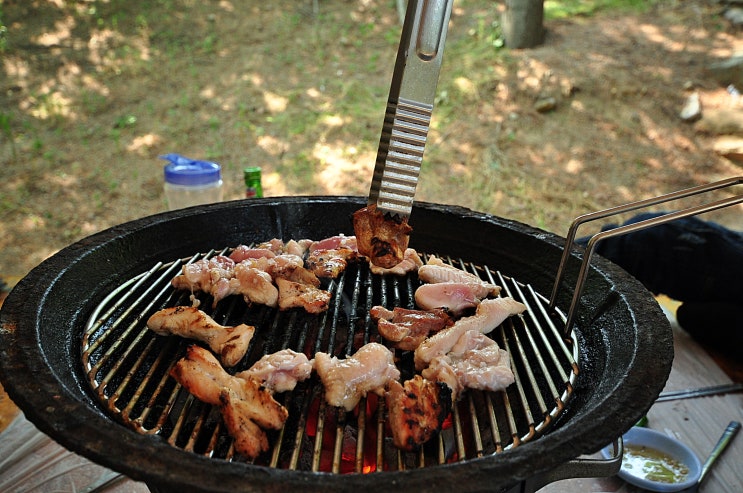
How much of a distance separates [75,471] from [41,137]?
735 cm

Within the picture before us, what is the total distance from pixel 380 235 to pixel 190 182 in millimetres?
2275

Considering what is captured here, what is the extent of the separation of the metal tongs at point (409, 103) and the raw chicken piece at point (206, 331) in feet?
2.34

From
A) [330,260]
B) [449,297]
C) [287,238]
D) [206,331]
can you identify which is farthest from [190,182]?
[449,297]

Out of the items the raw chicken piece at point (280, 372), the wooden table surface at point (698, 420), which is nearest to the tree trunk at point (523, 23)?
the wooden table surface at point (698, 420)

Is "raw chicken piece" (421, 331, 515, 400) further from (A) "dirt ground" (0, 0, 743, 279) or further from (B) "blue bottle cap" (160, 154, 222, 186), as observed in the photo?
(A) "dirt ground" (0, 0, 743, 279)

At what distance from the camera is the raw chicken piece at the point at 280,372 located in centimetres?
188

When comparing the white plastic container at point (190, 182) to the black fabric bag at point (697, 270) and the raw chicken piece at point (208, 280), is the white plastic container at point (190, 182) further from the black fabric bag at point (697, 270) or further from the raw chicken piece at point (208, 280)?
the black fabric bag at point (697, 270)

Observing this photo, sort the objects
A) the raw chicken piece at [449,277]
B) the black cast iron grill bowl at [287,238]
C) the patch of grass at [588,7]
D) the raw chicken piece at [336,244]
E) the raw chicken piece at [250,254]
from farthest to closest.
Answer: the patch of grass at [588,7] < the raw chicken piece at [336,244] < the raw chicken piece at [250,254] < the raw chicken piece at [449,277] < the black cast iron grill bowl at [287,238]

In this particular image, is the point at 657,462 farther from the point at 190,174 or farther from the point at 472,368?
the point at 190,174

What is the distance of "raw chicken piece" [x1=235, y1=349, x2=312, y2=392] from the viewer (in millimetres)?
1878

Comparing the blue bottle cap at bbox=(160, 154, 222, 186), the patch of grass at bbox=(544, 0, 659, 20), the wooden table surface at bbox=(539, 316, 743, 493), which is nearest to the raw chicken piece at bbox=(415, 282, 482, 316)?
the wooden table surface at bbox=(539, 316, 743, 493)

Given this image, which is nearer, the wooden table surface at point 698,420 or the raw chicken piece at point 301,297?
the raw chicken piece at point 301,297

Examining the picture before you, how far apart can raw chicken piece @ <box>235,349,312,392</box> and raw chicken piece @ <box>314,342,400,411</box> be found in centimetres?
6

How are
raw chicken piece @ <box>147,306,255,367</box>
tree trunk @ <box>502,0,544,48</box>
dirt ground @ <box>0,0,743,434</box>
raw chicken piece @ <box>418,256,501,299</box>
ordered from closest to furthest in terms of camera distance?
raw chicken piece @ <box>147,306,255,367</box> → raw chicken piece @ <box>418,256,501,299</box> → dirt ground @ <box>0,0,743,434</box> → tree trunk @ <box>502,0,544,48</box>
